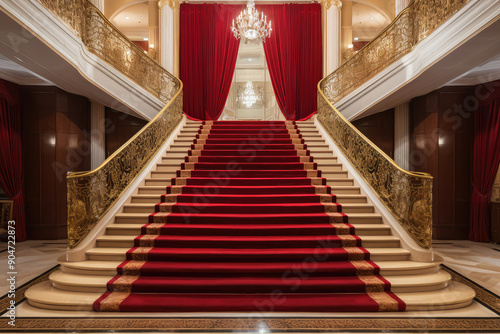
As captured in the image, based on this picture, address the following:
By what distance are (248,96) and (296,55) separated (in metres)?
1.97

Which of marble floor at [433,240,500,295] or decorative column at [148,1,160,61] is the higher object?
decorative column at [148,1,160,61]

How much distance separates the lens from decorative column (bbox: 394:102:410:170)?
21.9 feet

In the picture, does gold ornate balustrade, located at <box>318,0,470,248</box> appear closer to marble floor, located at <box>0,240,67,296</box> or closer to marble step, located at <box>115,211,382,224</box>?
marble step, located at <box>115,211,382,224</box>

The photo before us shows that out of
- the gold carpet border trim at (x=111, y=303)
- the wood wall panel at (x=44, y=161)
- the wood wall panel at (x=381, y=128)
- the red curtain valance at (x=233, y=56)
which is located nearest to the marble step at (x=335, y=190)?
the gold carpet border trim at (x=111, y=303)

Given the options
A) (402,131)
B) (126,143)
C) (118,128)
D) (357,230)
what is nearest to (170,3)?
(118,128)

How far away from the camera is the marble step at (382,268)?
10.9ft

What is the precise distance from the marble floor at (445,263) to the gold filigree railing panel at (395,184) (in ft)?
1.97

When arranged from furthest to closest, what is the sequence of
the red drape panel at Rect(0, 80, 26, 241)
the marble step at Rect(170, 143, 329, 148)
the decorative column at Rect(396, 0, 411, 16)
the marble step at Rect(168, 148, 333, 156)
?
the decorative column at Rect(396, 0, 411, 16) < the marble step at Rect(170, 143, 329, 148) < the marble step at Rect(168, 148, 333, 156) < the red drape panel at Rect(0, 80, 26, 241)

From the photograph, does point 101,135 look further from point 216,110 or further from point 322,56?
point 322,56

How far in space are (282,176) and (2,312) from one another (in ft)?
12.7

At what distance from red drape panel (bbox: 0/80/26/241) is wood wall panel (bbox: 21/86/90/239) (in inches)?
5.6

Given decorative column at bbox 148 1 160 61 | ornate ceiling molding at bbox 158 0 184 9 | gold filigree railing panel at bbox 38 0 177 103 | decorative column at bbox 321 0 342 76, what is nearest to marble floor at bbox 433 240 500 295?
decorative column at bbox 321 0 342 76

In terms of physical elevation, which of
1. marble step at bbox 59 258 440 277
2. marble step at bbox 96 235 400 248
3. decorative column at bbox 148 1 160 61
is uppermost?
decorative column at bbox 148 1 160 61

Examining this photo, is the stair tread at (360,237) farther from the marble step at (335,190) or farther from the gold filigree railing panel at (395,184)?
the marble step at (335,190)
